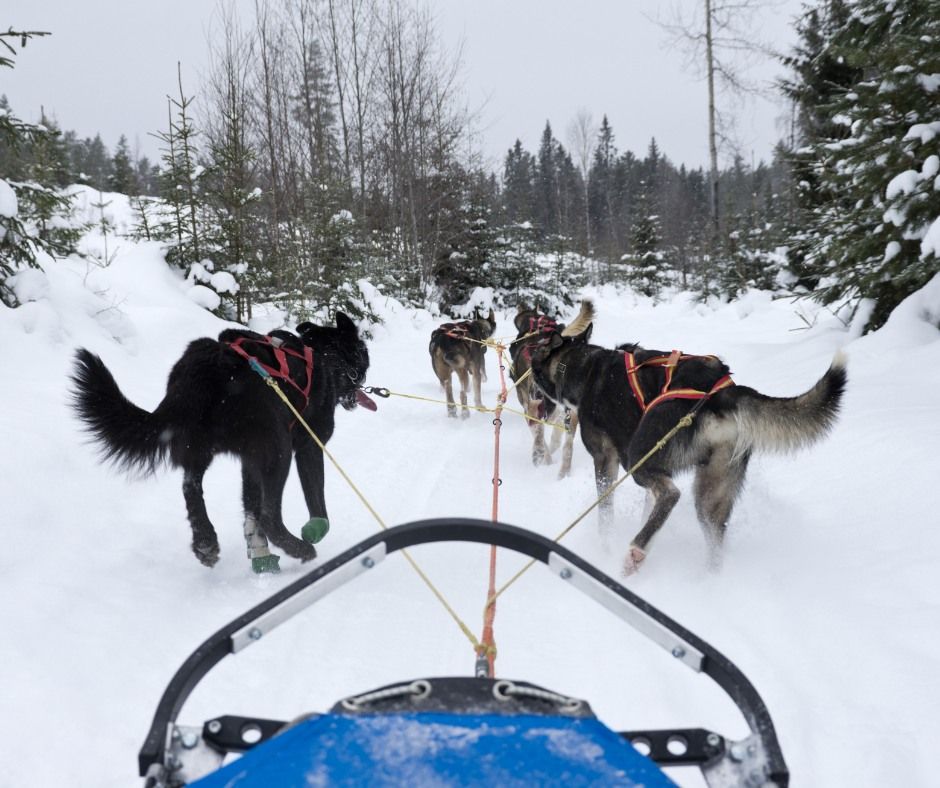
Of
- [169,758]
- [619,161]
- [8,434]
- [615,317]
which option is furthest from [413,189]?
[619,161]

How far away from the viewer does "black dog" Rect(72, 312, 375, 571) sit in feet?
9.78

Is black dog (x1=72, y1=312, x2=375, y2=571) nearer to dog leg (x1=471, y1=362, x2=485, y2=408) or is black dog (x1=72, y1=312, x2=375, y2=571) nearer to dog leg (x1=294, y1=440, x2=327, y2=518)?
dog leg (x1=294, y1=440, x2=327, y2=518)

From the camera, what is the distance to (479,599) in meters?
3.33

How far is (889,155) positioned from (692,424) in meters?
5.56

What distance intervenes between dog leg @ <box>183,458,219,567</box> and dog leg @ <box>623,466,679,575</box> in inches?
91.3

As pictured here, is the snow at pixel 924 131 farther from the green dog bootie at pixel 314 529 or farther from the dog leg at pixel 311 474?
the green dog bootie at pixel 314 529

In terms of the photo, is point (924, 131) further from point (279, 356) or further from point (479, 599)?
point (279, 356)

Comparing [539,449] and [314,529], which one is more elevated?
[314,529]

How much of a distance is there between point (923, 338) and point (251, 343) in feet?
23.1

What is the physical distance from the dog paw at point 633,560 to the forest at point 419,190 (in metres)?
4.87

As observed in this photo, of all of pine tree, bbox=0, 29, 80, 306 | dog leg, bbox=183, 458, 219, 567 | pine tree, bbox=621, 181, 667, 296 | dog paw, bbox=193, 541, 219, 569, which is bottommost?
dog paw, bbox=193, 541, 219, 569

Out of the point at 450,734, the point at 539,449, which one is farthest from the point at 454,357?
the point at 450,734

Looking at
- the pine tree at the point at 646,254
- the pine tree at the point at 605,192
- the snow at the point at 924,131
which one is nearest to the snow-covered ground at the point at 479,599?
the snow at the point at 924,131

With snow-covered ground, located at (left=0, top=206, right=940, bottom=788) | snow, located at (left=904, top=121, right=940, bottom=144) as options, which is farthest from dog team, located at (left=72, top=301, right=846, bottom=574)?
snow, located at (left=904, top=121, right=940, bottom=144)
